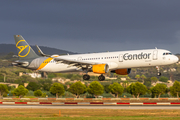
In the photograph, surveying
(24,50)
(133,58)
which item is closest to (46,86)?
(24,50)

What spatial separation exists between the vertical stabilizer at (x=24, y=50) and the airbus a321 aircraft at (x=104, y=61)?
5.46 feet

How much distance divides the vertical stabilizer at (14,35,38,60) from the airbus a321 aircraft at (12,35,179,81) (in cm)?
167

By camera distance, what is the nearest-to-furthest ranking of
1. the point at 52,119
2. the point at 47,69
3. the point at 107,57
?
the point at 52,119
the point at 107,57
the point at 47,69

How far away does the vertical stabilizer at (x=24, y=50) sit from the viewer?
63.5 metres

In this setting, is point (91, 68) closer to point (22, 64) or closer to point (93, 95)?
point (22, 64)

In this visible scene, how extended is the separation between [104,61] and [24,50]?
65.8ft

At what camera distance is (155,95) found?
12119 cm

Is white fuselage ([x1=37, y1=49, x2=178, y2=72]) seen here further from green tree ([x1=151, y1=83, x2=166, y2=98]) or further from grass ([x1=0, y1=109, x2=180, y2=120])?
green tree ([x1=151, y1=83, x2=166, y2=98])

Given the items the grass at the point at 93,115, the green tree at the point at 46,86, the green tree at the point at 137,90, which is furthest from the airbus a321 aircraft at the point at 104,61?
the green tree at the point at 137,90

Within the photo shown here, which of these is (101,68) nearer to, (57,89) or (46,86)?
(57,89)

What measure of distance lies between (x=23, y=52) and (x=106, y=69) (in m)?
21.1

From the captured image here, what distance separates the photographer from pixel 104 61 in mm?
53188

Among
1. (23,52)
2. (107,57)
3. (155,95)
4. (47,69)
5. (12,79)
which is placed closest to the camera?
(107,57)

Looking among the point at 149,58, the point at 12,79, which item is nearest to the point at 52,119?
the point at 149,58
